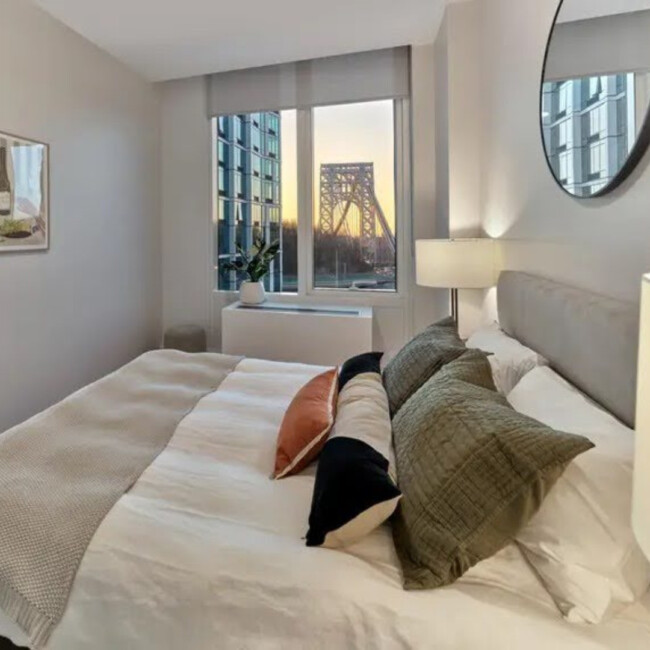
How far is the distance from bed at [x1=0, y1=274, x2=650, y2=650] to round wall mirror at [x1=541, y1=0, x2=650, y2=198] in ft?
1.31

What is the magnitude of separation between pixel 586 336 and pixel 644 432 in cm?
70

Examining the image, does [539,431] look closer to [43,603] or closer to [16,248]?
[43,603]

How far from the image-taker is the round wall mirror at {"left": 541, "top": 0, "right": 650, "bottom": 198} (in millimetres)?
1139

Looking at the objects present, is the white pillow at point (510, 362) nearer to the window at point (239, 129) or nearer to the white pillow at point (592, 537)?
the white pillow at point (592, 537)

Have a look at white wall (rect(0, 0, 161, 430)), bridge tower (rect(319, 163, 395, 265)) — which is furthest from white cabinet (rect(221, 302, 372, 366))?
white wall (rect(0, 0, 161, 430))

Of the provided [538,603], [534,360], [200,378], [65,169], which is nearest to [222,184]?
[65,169]

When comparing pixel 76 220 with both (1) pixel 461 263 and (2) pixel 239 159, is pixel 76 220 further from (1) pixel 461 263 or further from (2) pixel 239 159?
(1) pixel 461 263

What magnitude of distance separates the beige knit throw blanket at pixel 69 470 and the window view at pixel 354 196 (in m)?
1.94

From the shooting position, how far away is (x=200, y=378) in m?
2.23

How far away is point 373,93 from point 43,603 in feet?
11.6

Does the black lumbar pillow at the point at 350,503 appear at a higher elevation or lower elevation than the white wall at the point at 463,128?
lower

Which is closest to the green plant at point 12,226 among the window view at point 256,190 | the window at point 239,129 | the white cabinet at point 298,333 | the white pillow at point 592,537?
the white cabinet at point 298,333

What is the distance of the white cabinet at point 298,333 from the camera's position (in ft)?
11.2

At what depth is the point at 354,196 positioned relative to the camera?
12.8ft
